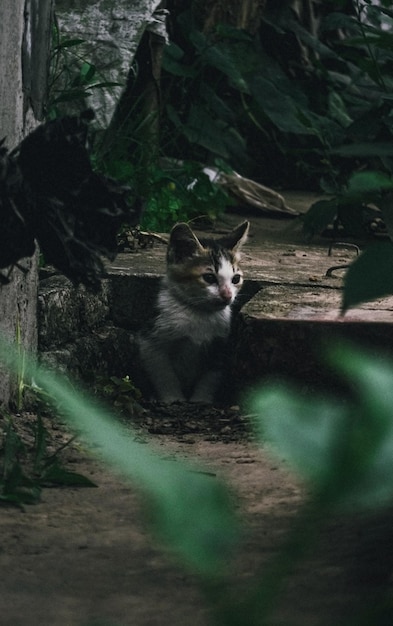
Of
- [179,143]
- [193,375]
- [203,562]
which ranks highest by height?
[179,143]

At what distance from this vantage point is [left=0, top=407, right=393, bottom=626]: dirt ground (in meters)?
1.08

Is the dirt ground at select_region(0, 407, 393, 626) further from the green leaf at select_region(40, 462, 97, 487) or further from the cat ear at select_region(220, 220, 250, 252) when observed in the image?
the cat ear at select_region(220, 220, 250, 252)

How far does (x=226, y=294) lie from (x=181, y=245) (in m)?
0.29

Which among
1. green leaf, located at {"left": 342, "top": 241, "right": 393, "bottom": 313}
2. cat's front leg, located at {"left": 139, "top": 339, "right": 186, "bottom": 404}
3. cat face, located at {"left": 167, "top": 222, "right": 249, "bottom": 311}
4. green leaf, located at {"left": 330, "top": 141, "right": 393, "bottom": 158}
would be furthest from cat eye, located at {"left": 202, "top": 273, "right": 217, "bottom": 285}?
green leaf, located at {"left": 342, "top": 241, "right": 393, "bottom": 313}

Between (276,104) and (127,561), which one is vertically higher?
(276,104)

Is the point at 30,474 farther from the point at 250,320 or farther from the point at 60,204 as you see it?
the point at 250,320

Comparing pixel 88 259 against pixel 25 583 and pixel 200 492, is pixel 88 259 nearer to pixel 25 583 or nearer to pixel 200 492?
pixel 25 583

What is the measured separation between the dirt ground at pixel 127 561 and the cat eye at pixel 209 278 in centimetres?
147

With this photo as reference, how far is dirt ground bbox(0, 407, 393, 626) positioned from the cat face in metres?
1.37

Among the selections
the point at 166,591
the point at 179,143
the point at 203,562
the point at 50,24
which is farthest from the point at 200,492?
the point at 179,143

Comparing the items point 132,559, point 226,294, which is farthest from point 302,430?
point 226,294

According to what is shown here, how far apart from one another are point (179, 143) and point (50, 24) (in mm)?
4225

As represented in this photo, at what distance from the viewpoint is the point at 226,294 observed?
4.10 meters

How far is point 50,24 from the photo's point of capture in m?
2.94
